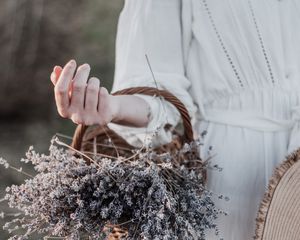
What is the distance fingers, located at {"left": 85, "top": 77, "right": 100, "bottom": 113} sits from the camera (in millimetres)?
1014

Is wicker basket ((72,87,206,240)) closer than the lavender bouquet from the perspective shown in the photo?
No

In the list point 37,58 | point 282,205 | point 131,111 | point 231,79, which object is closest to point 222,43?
point 231,79

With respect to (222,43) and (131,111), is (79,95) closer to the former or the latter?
(131,111)

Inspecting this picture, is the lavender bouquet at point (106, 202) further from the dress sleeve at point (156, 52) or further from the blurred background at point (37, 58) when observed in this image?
the blurred background at point (37, 58)

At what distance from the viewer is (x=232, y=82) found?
4.24 feet

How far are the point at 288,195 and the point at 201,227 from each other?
0.51 feet

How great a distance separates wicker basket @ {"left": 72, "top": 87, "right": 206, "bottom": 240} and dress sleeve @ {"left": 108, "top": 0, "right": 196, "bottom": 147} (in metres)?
0.03

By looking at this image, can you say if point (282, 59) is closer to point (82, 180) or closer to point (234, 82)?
point (234, 82)

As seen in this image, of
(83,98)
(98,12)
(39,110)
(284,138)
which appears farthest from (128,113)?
(98,12)

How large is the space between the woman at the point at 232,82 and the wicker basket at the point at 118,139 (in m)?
0.03

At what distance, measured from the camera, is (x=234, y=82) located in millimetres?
1290

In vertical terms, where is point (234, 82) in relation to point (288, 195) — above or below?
above

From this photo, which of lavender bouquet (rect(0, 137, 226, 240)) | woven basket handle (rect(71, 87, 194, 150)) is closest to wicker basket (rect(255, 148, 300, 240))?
lavender bouquet (rect(0, 137, 226, 240))

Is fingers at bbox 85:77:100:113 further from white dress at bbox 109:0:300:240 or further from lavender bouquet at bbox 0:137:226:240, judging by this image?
white dress at bbox 109:0:300:240
